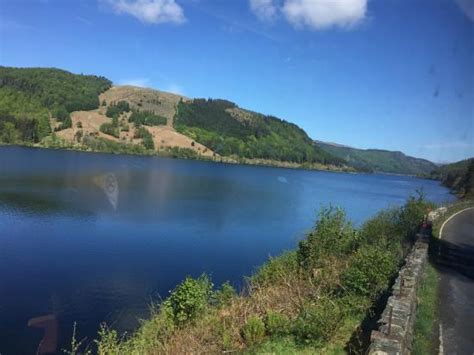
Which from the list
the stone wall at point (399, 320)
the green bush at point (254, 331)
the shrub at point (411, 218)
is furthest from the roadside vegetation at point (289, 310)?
the shrub at point (411, 218)

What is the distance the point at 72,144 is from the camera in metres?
192

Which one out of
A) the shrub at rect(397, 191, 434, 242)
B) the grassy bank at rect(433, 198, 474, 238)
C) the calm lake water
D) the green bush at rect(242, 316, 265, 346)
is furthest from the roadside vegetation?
the grassy bank at rect(433, 198, 474, 238)

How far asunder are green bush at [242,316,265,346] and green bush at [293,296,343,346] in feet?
3.25

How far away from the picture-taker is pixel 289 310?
13367 millimetres

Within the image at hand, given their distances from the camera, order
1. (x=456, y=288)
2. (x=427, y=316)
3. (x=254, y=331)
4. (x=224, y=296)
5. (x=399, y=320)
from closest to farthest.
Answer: (x=399, y=320) → (x=427, y=316) → (x=254, y=331) → (x=456, y=288) → (x=224, y=296)

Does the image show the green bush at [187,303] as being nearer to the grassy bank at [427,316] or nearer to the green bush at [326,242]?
the green bush at [326,242]

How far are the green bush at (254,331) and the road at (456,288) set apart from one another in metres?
4.39

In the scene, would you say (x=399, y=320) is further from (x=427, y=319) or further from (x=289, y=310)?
(x=289, y=310)

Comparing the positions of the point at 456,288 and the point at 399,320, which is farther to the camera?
the point at 456,288

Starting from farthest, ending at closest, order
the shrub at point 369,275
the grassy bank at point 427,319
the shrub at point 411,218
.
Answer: the shrub at point 411,218
the shrub at point 369,275
the grassy bank at point 427,319

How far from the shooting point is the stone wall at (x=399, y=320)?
26.8 ft

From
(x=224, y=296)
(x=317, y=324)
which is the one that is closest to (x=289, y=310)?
(x=317, y=324)

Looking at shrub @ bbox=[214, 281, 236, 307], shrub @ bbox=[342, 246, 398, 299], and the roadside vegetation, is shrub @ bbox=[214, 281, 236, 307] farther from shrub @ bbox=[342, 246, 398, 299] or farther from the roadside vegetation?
shrub @ bbox=[342, 246, 398, 299]

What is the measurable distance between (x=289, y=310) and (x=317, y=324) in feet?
8.46
